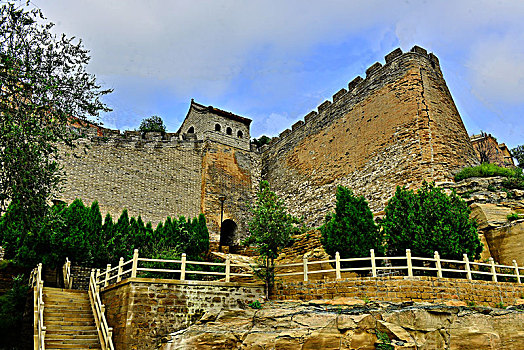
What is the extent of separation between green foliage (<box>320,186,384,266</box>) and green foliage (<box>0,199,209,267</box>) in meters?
6.12

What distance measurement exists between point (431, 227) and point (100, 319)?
968 centimetres

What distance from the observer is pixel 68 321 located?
11.2m

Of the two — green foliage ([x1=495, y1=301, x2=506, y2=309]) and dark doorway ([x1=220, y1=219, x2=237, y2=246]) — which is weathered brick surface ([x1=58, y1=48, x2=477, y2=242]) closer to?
dark doorway ([x1=220, y1=219, x2=237, y2=246])

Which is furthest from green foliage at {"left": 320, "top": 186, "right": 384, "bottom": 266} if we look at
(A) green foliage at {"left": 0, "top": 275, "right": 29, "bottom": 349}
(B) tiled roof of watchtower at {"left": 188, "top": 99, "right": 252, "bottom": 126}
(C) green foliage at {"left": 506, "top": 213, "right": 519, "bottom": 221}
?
(B) tiled roof of watchtower at {"left": 188, "top": 99, "right": 252, "bottom": 126}

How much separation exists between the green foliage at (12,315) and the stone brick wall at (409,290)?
28.0 ft

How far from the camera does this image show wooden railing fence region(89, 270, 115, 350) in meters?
10.1

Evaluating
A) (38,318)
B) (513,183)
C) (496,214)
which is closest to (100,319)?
(38,318)

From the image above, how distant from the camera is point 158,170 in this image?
2202 centimetres

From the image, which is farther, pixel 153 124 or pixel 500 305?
pixel 153 124

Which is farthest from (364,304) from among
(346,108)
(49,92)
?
(346,108)

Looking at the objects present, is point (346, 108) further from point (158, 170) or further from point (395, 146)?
point (158, 170)

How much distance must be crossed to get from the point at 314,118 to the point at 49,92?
16.1 meters

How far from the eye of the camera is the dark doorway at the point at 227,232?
922 inches

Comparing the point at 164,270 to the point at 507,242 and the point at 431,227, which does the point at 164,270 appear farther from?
the point at 507,242
